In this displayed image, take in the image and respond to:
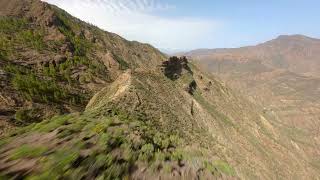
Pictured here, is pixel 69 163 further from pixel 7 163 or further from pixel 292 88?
pixel 292 88

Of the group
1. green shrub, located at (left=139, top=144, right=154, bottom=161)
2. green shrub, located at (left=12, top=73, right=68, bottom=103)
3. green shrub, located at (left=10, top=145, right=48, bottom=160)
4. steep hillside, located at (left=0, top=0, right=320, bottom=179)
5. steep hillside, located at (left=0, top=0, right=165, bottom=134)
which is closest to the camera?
green shrub, located at (left=10, top=145, right=48, bottom=160)

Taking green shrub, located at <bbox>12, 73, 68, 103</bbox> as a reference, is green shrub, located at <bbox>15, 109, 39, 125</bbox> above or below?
below

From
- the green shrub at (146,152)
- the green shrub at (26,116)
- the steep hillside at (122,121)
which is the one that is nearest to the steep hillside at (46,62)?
the green shrub at (26,116)

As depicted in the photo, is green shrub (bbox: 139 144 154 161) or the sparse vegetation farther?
the sparse vegetation

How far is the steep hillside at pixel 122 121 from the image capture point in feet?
33.7

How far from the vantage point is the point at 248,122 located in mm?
48000

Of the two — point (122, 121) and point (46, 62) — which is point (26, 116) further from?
point (46, 62)

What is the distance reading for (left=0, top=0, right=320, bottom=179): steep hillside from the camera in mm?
10281

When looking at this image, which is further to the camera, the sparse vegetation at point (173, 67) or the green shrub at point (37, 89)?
the sparse vegetation at point (173, 67)

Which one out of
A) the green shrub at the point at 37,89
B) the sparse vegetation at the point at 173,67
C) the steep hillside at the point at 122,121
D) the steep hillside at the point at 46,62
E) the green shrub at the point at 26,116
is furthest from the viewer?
the sparse vegetation at the point at 173,67

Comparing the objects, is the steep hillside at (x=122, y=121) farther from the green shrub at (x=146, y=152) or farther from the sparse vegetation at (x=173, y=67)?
the sparse vegetation at (x=173, y=67)

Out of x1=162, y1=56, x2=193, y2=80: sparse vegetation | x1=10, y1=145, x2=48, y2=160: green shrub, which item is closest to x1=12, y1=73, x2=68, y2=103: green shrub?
x1=162, y1=56, x2=193, y2=80: sparse vegetation

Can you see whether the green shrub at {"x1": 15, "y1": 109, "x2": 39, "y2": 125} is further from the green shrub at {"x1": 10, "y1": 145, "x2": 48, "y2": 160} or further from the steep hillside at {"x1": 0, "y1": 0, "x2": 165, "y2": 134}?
the green shrub at {"x1": 10, "y1": 145, "x2": 48, "y2": 160}

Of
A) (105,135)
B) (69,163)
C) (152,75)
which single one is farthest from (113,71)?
(69,163)
